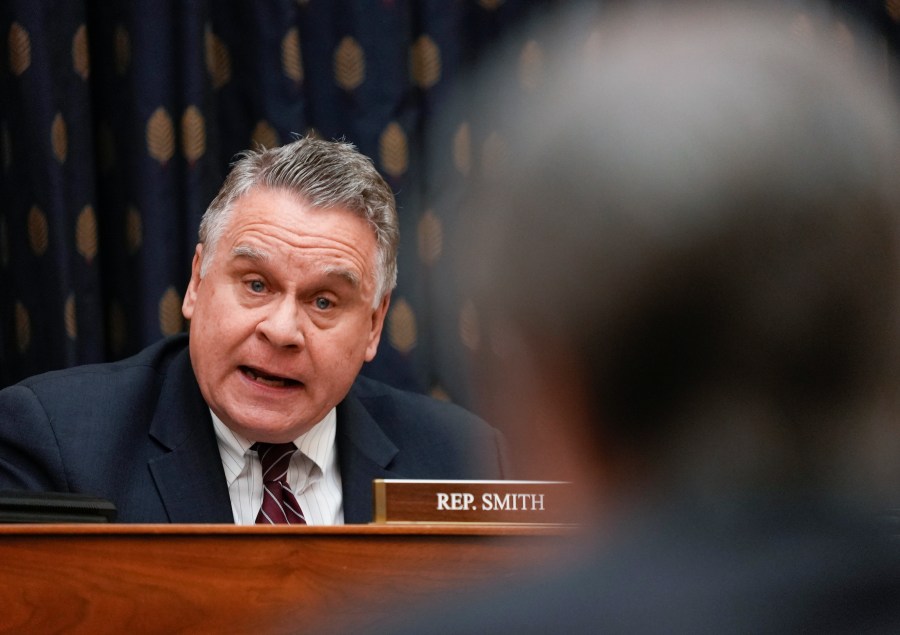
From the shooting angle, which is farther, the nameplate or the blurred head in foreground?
the nameplate

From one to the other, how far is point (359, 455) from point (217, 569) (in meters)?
0.97

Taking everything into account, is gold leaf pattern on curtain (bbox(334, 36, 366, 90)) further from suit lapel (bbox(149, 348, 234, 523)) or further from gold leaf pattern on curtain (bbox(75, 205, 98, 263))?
suit lapel (bbox(149, 348, 234, 523))

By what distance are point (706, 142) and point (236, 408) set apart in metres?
1.36

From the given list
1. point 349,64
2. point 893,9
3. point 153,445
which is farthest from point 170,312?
point 893,9

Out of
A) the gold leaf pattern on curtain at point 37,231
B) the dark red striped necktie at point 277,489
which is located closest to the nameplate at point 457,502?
the dark red striped necktie at point 277,489

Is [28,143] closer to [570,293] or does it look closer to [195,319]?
[195,319]

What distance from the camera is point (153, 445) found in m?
1.77

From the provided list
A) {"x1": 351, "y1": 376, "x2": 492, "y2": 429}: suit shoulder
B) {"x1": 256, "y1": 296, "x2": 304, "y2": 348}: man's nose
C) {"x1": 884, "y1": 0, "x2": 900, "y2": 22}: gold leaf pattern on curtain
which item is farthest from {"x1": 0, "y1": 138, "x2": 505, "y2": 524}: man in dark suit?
{"x1": 884, "y1": 0, "x2": 900, "y2": 22}: gold leaf pattern on curtain

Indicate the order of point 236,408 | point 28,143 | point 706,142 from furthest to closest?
point 28,143, point 236,408, point 706,142

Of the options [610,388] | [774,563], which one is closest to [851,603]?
[774,563]

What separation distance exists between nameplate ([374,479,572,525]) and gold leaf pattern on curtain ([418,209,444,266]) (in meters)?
1.29

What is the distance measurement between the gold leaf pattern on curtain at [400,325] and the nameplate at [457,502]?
4.10 ft

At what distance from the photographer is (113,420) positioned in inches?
69.7

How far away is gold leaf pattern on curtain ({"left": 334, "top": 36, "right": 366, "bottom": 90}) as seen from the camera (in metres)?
2.30
